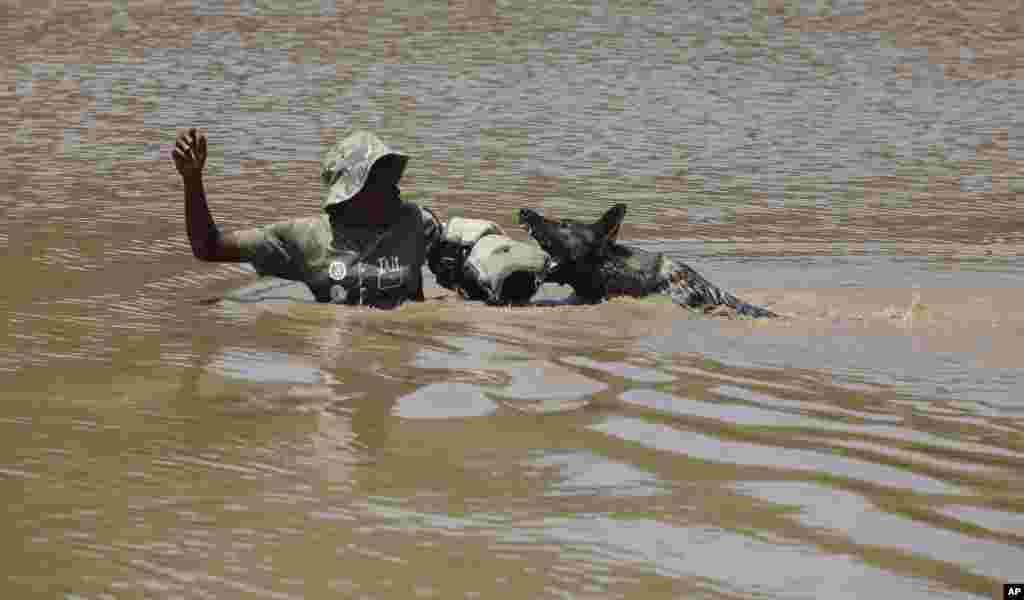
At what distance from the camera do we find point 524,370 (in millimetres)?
6949

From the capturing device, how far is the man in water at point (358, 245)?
8.40 meters

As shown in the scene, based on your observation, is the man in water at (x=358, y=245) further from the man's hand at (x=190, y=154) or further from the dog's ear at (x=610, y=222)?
the man's hand at (x=190, y=154)

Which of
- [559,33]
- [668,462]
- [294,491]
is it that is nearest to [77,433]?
[294,491]

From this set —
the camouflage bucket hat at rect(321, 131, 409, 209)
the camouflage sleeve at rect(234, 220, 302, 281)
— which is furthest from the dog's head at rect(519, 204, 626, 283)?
the camouflage sleeve at rect(234, 220, 302, 281)

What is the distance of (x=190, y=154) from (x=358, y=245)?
0.97 m

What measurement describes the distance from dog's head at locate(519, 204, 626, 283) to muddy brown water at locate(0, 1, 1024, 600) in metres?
0.33

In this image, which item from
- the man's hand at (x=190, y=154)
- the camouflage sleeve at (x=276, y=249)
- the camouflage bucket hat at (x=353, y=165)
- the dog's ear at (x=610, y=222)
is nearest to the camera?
the man's hand at (x=190, y=154)

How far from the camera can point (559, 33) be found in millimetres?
20438

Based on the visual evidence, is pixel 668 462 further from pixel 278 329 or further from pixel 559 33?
pixel 559 33

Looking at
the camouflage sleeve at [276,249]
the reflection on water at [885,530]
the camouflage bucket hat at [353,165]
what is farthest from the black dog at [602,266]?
the reflection on water at [885,530]

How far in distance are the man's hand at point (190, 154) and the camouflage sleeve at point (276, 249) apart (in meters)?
0.62

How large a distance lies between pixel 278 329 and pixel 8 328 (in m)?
1.10

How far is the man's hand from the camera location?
7855mm

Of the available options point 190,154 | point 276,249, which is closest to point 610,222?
point 276,249
